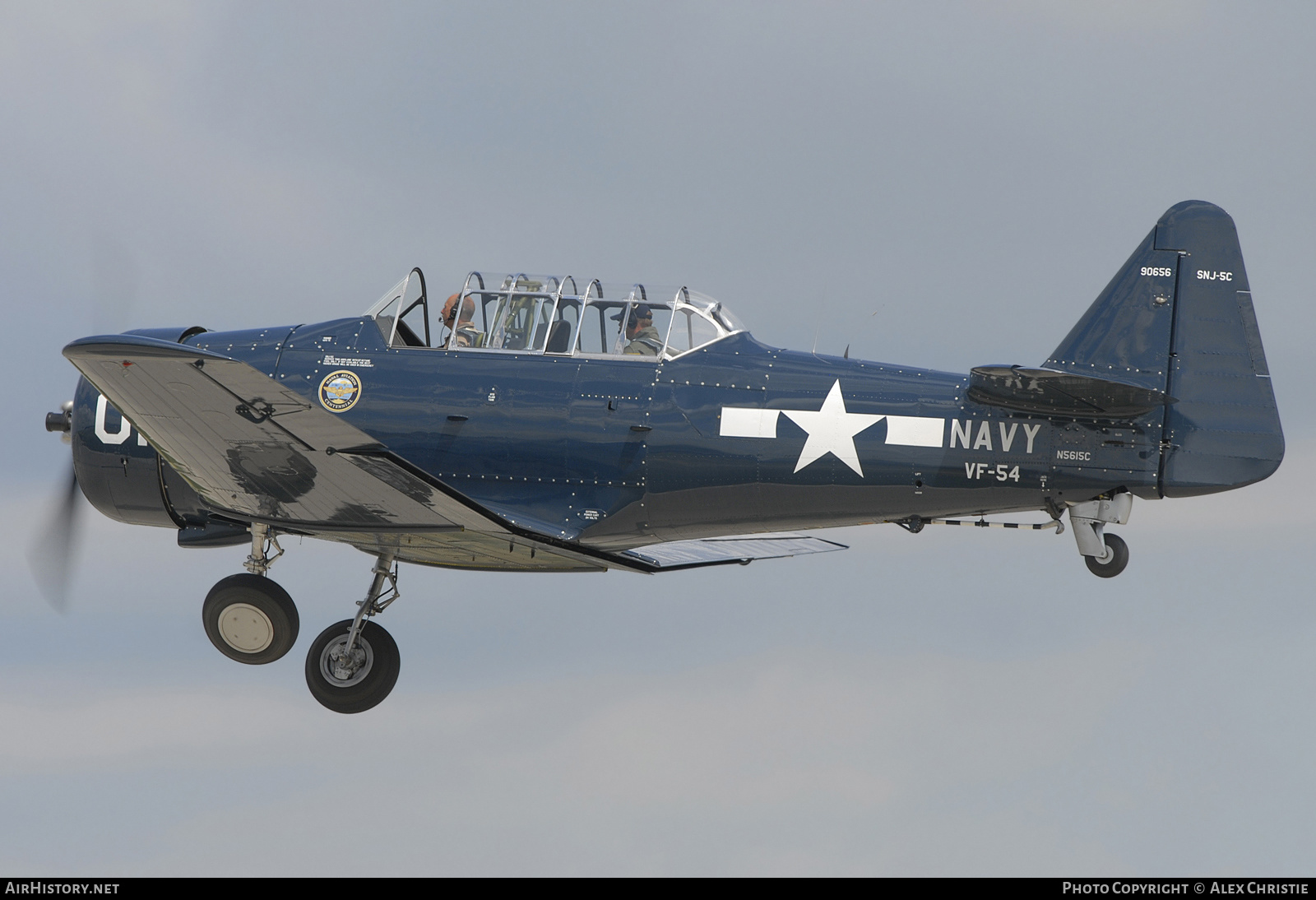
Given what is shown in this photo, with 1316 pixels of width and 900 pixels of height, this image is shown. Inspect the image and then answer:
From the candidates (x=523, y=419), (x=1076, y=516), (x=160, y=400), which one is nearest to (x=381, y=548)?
(x=523, y=419)

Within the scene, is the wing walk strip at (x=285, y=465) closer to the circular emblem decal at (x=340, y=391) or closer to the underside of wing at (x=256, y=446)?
the underside of wing at (x=256, y=446)

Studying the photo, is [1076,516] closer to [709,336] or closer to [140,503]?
[709,336]

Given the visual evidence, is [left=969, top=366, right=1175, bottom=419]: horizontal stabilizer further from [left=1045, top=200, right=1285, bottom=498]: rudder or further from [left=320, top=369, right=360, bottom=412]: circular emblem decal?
[left=320, top=369, right=360, bottom=412]: circular emblem decal

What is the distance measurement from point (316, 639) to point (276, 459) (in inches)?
91.7

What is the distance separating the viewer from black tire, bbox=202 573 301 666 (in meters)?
10.2

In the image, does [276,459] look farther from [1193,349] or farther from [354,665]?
[1193,349]

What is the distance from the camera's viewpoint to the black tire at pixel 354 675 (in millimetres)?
10719

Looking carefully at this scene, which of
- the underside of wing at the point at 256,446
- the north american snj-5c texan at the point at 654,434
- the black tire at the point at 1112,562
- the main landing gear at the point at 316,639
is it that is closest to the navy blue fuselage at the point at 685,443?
the north american snj-5c texan at the point at 654,434

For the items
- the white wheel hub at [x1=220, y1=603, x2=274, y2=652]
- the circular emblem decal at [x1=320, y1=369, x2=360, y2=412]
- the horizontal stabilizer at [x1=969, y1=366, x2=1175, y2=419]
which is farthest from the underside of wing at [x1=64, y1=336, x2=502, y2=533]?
the horizontal stabilizer at [x1=969, y1=366, x2=1175, y2=419]

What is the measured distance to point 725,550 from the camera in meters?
11.7

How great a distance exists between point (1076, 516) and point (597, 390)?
3.52 metres

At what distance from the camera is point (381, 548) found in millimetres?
10859

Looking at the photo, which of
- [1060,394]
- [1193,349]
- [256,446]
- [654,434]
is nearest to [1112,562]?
[1060,394]

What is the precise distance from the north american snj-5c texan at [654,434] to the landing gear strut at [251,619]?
0.02 m
